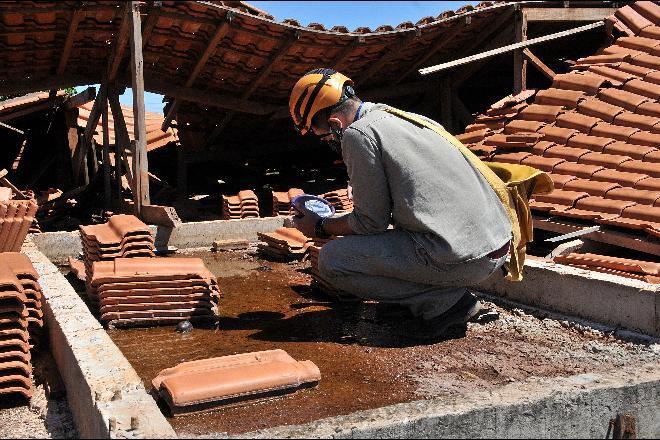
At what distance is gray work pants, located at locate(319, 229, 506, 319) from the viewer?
4156 millimetres

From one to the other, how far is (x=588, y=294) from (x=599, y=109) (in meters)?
3.50

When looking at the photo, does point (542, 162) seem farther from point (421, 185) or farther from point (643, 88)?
point (421, 185)

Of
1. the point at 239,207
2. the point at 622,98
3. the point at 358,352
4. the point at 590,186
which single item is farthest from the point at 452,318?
the point at 239,207

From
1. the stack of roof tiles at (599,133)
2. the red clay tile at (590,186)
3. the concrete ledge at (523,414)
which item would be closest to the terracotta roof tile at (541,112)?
the stack of roof tiles at (599,133)

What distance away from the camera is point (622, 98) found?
24.4 ft

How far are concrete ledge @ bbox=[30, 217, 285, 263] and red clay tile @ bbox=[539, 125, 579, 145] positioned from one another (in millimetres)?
3131

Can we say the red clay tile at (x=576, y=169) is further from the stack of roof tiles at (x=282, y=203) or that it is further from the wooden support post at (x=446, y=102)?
the wooden support post at (x=446, y=102)

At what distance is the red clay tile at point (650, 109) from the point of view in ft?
23.1

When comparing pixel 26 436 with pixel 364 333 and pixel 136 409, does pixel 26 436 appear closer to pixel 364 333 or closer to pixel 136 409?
pixel 136 409

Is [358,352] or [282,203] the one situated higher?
[358,352]

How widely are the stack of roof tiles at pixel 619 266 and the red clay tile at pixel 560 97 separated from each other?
3054mm

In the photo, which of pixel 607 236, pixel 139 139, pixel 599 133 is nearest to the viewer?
pixel 607 236

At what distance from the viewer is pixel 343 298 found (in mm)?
5223

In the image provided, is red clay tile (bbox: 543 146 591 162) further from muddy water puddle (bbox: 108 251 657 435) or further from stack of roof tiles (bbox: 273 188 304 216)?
stack of roof tiles (bbox: 273 188 304 216)
